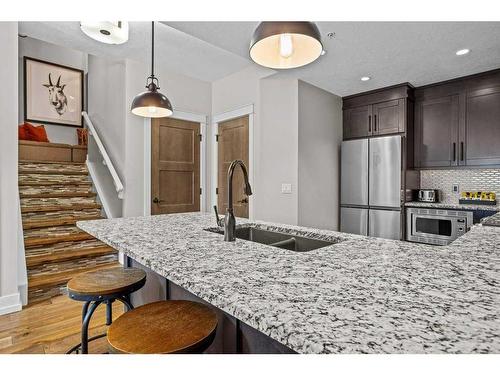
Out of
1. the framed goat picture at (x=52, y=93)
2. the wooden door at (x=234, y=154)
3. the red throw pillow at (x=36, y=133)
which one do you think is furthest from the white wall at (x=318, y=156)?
the framed goat picture at (x=52, y=93)

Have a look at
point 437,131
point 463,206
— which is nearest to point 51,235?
point 463,206

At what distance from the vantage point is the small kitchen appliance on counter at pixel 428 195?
3789 millimetres

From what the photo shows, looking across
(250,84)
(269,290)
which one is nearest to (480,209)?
(250,84)

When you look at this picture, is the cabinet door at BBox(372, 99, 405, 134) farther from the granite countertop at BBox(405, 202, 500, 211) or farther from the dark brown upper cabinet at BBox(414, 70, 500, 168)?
the granite countertop at BBox(405, 202, 500, 211)

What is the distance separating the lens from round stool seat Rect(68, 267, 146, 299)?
4.52ft

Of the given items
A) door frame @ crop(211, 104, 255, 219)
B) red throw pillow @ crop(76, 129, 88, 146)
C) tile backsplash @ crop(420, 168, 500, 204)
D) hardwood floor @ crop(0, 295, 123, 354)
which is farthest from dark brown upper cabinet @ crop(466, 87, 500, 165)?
red throw pillow @ crop(76, 129, 88, 146)

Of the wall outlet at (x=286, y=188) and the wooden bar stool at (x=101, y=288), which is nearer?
the wooden bar stool at (x=101, y=288)

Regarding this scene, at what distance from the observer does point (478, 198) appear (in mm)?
3428

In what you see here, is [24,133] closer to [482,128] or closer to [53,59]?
[53,59]

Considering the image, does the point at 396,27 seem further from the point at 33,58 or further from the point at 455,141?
the point at 33,58

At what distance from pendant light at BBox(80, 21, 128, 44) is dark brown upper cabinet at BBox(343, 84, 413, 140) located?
2986 mm

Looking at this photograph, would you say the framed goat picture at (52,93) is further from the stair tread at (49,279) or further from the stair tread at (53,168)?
the stair tread at (49,279)

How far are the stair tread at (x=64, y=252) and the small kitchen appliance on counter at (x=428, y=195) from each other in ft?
13.2
